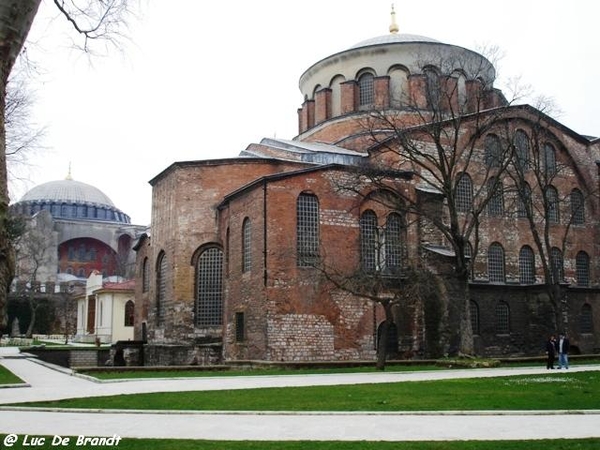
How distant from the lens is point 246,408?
39.7 feet

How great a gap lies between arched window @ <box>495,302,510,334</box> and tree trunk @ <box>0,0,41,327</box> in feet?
90.1

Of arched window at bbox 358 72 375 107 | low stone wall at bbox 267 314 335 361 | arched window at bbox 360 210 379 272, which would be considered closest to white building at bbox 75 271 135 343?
arched window at bbox 358 72 375 107

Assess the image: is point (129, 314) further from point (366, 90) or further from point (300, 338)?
point (300, 338)

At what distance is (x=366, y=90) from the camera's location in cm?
3603

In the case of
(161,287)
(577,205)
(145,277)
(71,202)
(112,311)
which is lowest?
(112,311)

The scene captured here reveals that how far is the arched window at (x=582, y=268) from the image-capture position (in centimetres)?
3469

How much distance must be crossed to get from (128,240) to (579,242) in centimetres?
4983

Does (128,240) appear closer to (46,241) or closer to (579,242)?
(46,241)

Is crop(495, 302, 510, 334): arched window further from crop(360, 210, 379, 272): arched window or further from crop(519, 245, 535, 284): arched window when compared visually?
crop(360, 210, 379, 272): arched window

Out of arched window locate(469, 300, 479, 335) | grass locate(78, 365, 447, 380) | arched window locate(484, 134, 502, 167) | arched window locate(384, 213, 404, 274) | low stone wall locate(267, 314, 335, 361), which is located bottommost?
grass locate(78, 365, 447, 380)

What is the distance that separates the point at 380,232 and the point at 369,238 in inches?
20.5

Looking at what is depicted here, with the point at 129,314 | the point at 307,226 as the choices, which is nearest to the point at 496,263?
the point at 307,226

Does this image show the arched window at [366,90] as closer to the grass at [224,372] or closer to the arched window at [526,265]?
the arched window at [526,265]

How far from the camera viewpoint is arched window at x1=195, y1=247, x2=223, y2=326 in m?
29.9
